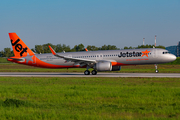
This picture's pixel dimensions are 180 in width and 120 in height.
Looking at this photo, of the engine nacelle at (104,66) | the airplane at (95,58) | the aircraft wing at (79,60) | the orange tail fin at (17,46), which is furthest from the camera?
the orange tail fin at (17,46)

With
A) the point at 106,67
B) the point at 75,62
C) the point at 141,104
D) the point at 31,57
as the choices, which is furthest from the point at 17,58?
the point at 141,104

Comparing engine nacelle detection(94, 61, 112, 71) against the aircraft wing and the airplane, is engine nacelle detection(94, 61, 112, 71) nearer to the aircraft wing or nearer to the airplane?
the airplane

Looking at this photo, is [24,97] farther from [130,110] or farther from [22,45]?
[22,45]

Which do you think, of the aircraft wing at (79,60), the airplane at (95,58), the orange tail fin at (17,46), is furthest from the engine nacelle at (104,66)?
the orange tail fin at (17,46)

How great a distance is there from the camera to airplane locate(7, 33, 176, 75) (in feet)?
111

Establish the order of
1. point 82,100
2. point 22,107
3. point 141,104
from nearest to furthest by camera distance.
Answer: point 22,107 → point 141,104 → point 82,100

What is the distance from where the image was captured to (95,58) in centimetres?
3562

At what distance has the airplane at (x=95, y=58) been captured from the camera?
33.9m

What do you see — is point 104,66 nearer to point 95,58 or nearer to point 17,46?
point 95,58

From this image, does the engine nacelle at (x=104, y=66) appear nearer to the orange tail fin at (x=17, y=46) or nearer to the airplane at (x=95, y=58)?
the airplane at (x=95, y=58)

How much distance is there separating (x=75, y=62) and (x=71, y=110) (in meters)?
25.9

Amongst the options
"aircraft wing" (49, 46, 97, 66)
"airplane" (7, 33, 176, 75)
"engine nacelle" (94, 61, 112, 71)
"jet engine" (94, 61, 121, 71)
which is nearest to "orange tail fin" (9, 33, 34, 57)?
"airplane" (7, 33, 176, 75)

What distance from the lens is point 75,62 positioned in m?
35.8

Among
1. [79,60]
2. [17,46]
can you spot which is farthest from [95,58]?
[17,46]
